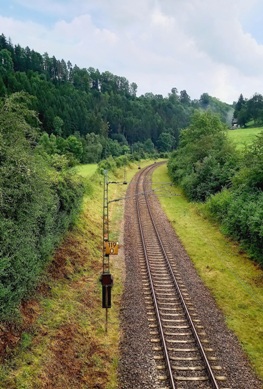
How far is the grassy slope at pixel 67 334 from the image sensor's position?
9945 mm

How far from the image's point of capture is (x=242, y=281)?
18.2 meters

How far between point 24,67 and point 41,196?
143 m

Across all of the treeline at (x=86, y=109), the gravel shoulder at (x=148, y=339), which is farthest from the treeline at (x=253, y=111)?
the gravel shoulder at (x=148, y=339)

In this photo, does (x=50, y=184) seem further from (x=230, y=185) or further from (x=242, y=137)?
(x=242, y=137)

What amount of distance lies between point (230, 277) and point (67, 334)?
1059 cm

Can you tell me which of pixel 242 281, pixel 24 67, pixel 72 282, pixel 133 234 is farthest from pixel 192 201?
pixel 24 67

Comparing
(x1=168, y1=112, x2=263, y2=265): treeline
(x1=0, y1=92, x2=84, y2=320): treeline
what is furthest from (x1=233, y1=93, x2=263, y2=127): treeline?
(x1=0, y1=92, x2=84, y2=320): treeline

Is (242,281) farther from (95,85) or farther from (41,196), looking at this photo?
(95,85)

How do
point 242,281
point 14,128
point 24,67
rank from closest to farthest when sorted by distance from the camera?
point 14,128 → point 242,281 → point 24,67

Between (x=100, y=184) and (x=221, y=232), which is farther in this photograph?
(x=100, y=184)

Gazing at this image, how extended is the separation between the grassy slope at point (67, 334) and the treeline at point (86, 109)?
48218 millimetres

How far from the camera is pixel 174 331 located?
13.2 m

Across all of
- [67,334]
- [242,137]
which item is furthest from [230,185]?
[242,137]

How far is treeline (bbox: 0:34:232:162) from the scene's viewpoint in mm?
80125
